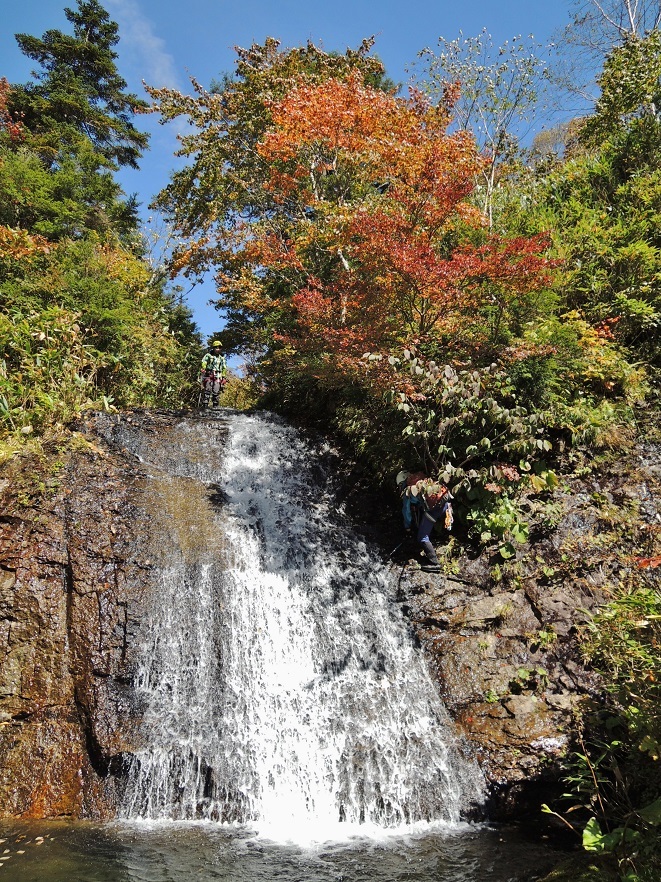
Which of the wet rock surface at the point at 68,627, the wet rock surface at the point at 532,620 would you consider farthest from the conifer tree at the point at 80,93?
the wet rock surface at the point at 532,620

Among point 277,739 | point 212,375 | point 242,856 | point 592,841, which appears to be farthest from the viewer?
point 212,375

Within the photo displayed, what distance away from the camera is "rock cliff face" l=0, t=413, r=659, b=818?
5047 mm

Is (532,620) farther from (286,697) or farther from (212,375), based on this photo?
(212,375)

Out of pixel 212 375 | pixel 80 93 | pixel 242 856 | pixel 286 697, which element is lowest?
pixel 242 856

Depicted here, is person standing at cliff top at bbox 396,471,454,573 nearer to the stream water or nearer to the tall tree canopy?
the stream water

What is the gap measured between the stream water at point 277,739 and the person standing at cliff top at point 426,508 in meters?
0.81

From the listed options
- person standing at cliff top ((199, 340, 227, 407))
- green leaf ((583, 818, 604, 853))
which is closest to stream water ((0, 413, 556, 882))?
green leaf ((583, 818, 604, 853))

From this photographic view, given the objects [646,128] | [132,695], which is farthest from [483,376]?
[646,128]

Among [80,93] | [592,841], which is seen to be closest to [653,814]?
[592,841]

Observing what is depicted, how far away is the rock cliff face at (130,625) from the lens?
505cm

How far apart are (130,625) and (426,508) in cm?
419

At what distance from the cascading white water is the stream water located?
0.05 feet

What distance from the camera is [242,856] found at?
4141mm

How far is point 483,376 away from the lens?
7730 millimetres
